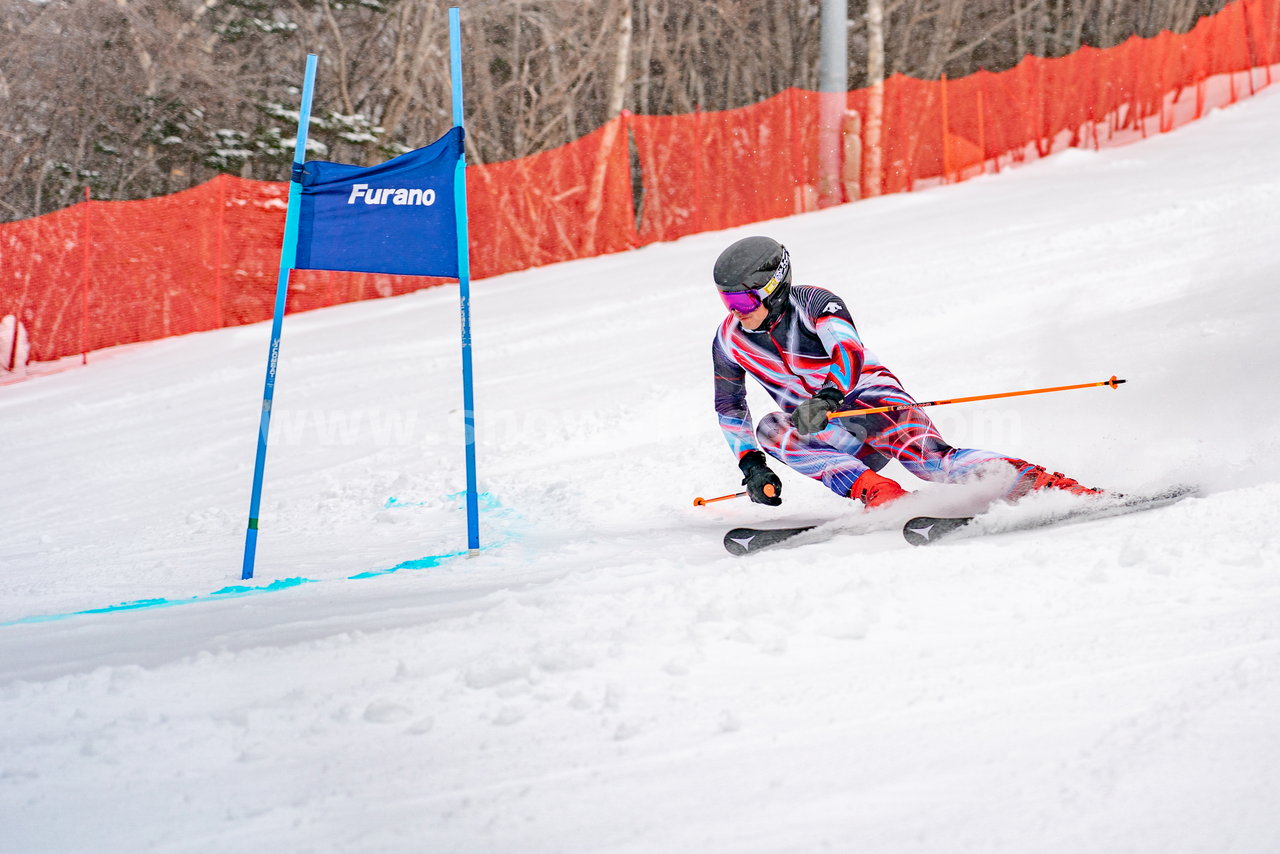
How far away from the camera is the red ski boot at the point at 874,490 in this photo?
4473mm

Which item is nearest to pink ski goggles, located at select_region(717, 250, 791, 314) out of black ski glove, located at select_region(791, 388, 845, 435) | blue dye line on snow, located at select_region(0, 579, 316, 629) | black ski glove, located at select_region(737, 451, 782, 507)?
black ski glove, located at select_region(791, 388, 845, 435)

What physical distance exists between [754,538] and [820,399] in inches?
24.5

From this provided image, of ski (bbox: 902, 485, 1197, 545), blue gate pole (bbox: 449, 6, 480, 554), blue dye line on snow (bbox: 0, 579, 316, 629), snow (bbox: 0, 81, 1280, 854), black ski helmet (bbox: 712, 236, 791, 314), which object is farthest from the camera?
blue gate pole (bbox: 449, 6, 480, 554)

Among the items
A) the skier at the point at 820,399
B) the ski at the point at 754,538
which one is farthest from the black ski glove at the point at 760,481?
the ski at the point at 754,538

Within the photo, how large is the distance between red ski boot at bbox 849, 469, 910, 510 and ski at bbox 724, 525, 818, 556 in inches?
9.7

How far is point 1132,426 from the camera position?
5.94 meters

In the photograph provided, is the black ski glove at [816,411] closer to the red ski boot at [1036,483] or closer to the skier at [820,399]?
the skier at [820,399]

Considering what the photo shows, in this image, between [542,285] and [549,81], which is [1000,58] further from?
[542,285]

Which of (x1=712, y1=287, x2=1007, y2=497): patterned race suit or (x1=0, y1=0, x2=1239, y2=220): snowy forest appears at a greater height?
(x1=0, y1=0, x2=1239, y2=220): snowy forest

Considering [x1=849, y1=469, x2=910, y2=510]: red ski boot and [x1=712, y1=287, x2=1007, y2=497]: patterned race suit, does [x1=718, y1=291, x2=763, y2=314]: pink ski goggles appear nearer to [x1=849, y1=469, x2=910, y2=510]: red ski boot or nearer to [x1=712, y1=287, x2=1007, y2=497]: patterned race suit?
[x1=712, y1=287, x2=1007, y2=497]: patterned race suit

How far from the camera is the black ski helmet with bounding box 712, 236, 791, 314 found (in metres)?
4.55

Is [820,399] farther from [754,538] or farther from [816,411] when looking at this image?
[754,538]

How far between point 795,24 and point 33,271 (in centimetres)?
1960

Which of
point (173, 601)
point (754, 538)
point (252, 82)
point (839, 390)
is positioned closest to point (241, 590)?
point (173, 601)
